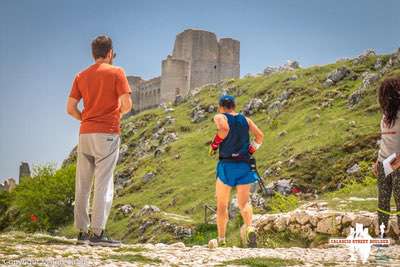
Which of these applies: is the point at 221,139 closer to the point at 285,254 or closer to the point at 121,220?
the point at 285,254

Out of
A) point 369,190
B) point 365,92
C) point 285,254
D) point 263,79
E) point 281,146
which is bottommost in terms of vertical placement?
point 285,254

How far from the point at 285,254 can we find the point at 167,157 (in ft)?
128

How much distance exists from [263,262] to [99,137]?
3047mm

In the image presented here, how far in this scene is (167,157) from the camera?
4650 cm

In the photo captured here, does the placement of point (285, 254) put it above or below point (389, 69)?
below

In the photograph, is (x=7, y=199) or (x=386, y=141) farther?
(x=7, y=199)

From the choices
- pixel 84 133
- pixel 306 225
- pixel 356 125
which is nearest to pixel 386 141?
pixel 306 225

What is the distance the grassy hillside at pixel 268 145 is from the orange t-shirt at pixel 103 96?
36.7 feet

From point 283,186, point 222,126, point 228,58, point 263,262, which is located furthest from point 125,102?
point 228,58

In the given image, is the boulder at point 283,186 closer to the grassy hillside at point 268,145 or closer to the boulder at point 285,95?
the grassy hillside at point 268,145

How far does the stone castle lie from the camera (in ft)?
275

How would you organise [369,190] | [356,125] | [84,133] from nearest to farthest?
1. [84,133]
2. [369,190]
3. [356,125]

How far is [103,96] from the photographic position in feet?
26.2

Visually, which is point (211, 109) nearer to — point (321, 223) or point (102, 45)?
point (321, 223)
